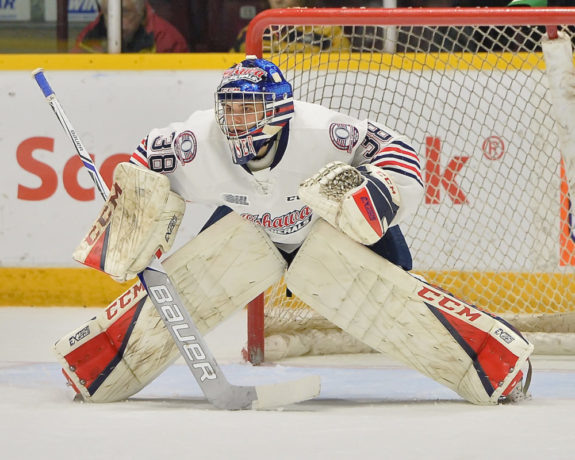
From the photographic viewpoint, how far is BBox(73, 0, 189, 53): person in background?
4.61 meters

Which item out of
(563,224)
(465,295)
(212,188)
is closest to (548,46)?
(563,224)

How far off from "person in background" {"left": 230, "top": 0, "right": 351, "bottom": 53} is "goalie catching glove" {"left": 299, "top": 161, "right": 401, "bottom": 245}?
4.37ft

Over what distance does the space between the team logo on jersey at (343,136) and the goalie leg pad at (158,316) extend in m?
0.34

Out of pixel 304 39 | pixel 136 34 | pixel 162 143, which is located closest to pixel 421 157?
pixel 304 39

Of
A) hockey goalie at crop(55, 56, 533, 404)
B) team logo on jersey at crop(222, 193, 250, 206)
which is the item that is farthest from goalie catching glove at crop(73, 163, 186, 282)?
team logo on jersey at crop(222, 193, 250, 206)

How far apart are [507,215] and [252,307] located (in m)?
1.21

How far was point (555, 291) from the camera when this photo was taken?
4176mm

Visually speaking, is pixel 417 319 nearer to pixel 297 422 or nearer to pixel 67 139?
pixel 297 422

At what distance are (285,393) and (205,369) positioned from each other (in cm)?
20

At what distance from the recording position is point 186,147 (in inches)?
109

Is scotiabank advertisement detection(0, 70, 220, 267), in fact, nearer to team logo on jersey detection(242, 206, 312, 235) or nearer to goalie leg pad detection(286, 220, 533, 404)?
team logo on jersey detection(242, 206, 312, 235)

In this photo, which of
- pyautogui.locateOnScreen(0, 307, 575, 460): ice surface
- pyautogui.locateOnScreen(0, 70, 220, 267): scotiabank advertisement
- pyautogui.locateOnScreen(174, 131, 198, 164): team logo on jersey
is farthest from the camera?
pyautogui.locateOnScreen(0, 70, 220, 267): scotiabank advertisement

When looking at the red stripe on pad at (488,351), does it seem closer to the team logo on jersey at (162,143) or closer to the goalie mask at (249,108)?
the goalie mask at (249,108)

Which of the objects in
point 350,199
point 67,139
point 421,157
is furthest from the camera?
point 67,139
